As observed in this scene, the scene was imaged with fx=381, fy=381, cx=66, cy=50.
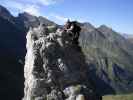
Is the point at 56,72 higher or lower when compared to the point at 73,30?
lower

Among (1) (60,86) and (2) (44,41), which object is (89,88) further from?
(2) (44,41)

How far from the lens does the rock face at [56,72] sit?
776 inches

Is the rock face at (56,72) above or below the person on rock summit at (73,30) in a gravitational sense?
below

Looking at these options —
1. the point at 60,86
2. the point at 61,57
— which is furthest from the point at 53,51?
the point at 60,86

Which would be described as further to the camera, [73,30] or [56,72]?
[73,30]

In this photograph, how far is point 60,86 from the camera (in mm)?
19953

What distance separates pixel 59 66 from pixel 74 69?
893 mm

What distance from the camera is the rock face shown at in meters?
19.7

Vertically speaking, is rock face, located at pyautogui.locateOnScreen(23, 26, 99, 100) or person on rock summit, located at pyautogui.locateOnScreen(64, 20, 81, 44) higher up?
person on rock summit, located at pyautogui.locateOnScreen(64, 20, 81, 44)

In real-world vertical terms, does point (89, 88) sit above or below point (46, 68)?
below

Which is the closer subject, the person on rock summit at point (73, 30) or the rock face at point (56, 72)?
the rock face at point (56, 72)

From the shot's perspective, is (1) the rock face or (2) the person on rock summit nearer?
(1) the rock face

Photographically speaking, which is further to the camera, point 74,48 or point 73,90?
point 74,48

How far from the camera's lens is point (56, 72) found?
65.4ft
